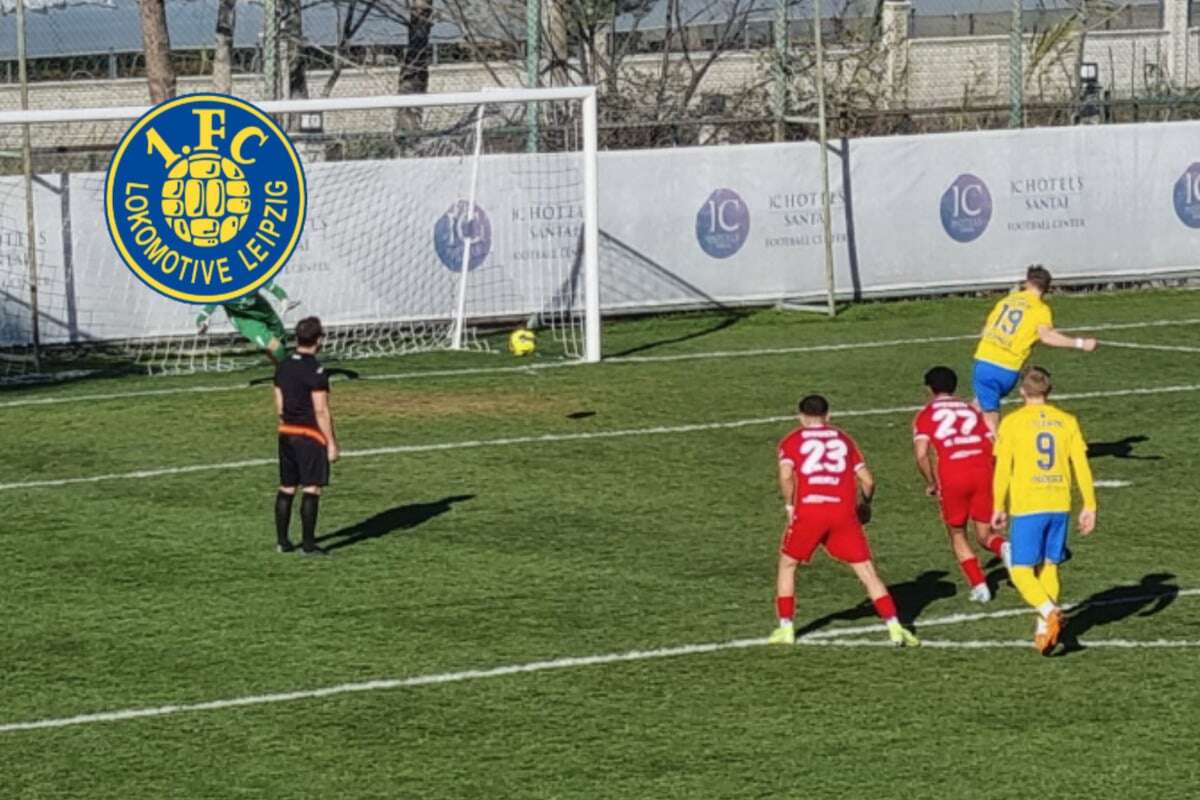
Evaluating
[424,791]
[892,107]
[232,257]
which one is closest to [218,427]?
[232,257]

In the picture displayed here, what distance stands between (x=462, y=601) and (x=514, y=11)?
18.6m

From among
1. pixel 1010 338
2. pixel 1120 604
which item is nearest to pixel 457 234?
pixel 1010 338

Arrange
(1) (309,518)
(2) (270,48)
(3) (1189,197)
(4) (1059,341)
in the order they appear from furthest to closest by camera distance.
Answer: (3) (1189,197) → (2) (270,48) → (4) (1059,341) → (1) (309,518)

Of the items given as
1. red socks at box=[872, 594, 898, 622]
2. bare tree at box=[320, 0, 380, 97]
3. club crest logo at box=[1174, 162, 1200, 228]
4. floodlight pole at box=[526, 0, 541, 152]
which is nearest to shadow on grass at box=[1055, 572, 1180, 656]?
red socks at box=[872, 594, 898, 622]

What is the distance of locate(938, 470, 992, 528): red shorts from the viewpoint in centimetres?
1352

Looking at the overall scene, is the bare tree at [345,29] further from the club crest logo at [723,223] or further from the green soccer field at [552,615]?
the green soccer field at [552,615]

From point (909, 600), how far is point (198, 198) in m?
11.5

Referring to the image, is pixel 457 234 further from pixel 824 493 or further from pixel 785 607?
pixel 824 493

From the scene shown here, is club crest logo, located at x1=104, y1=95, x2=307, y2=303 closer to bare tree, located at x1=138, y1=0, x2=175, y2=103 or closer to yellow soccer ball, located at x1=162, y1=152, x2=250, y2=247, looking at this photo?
yellow soccer ball, located at x1=162, y1=152, x2=250, y2=247

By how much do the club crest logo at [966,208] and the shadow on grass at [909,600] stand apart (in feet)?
47.5

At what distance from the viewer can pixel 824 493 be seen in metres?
12.2

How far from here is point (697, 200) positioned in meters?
27.0

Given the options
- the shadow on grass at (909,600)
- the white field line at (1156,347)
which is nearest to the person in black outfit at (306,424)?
the shadow on grass at (909,600)

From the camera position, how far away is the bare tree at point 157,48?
2917cm
